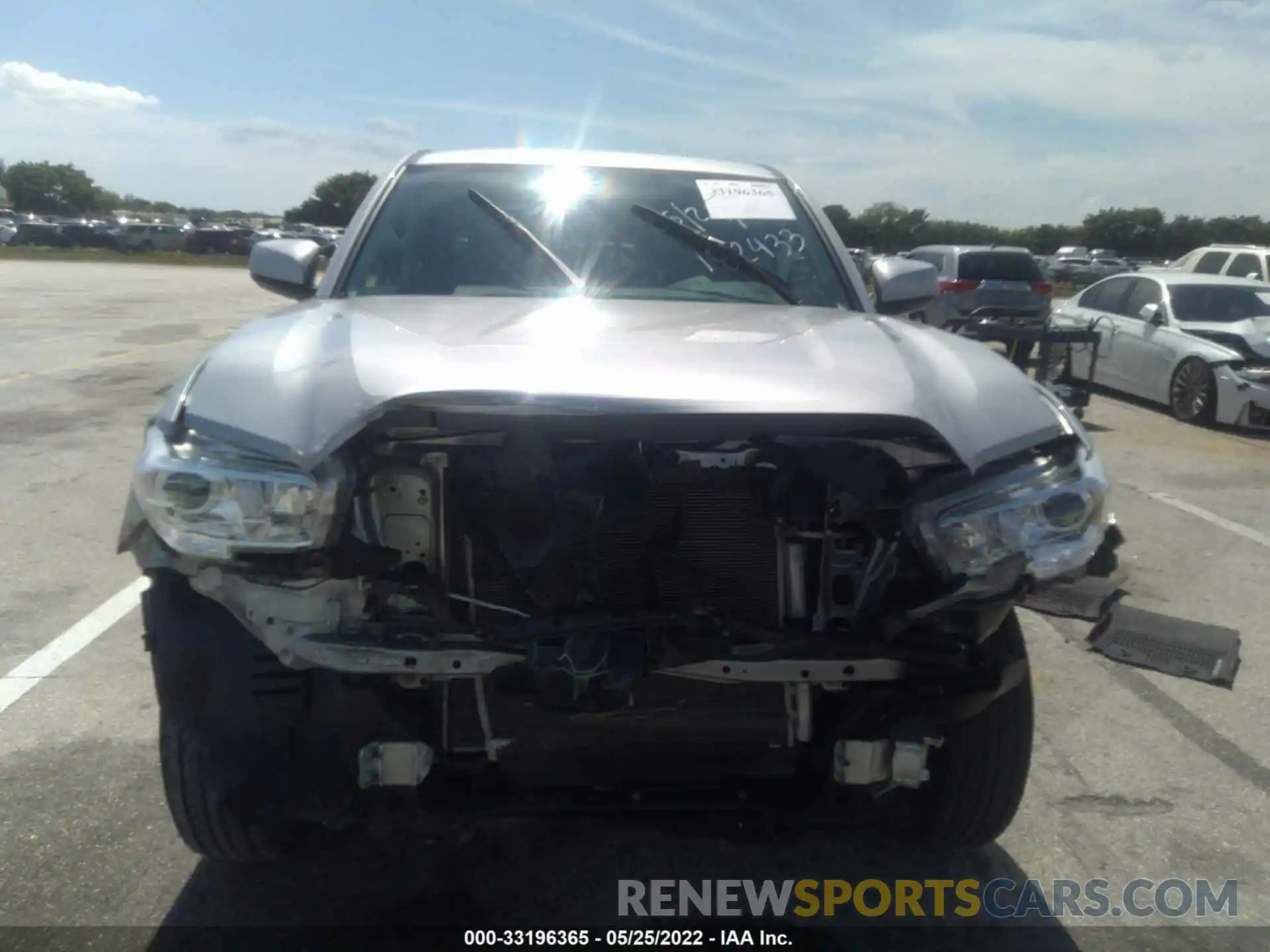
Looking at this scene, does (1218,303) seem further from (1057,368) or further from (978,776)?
(978,776)

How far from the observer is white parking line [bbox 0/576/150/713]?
171 inches

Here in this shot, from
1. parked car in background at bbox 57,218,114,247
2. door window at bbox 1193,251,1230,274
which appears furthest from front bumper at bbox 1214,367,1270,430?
parked car in background at bbox 57,218,114,247

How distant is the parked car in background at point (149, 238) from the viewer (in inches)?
2035

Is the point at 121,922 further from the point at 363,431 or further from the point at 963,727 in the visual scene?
the point at 963,727

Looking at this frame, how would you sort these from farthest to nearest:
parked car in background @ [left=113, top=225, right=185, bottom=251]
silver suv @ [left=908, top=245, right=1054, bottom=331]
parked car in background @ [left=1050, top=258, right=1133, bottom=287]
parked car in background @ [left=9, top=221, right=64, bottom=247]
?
parked car in background @ [left=9, top=221, right=64, bottom=247], parked car in background @ [left=113, top=225, right=185, bottom=251], parked car in background @ [left=1050, top=258, right=1133, bottom=287], silver suv @ [left=908, top=245, right=1054, bottom=331]

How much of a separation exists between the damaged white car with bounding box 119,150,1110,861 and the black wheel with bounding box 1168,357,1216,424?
9.76 meters

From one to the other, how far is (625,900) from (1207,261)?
17.8 meters

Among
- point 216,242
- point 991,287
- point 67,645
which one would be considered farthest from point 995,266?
point 216,242

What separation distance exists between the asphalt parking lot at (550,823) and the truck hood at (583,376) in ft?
3.39

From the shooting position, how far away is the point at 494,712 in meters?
2.58

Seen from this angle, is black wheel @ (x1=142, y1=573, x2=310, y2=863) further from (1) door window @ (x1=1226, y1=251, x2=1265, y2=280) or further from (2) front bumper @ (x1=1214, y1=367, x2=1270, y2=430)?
(1) door window @ (x1=1226, y1=251, x2=1265, y2=280)

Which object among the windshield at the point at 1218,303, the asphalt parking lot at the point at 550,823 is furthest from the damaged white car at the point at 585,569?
the windshield at the point at 1218,303

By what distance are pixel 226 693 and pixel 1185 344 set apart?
454 inches

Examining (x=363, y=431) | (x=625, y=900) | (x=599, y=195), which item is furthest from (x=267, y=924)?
(x=599, y=195)
